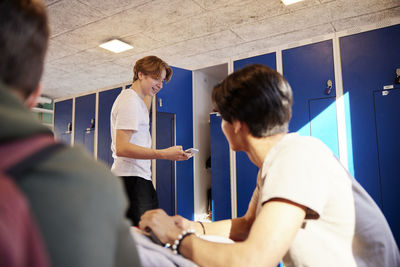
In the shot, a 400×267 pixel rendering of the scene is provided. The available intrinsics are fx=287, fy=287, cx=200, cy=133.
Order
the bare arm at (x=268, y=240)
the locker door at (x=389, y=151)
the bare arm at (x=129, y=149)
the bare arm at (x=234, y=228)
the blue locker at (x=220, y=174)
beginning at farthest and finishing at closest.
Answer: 1. the blue locker at (x=220, y=174)
2. the locker door at (x=389, y=151)
3. the bare arm at (x=129, y=149)
4. the bare arm at (x=234, y=228)
5. the bare arm at (x=268, y=240)

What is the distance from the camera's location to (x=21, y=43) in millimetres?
391

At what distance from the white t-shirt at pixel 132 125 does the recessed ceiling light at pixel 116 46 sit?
3.89 meters

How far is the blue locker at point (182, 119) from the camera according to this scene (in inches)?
146

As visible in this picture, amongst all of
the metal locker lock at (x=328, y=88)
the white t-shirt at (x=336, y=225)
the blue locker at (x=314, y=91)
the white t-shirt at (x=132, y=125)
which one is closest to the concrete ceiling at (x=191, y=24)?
the blue locker at (x=314, y=91)

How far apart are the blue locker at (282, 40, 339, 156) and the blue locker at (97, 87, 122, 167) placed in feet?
8.45

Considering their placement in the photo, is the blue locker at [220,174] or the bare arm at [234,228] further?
the blue locker at [220,174]

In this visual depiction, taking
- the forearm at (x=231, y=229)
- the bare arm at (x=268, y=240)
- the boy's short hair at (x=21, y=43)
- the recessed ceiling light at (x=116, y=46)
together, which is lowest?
the forearm at (x=231, y=229)

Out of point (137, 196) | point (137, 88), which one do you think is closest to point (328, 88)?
point (137, 88)

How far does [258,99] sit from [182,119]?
2.95 metres

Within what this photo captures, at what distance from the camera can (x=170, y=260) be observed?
82 cm

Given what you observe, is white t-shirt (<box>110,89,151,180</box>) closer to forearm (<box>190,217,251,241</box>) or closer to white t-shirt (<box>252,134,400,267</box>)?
forearm (<box>190,217,251,241</box>)

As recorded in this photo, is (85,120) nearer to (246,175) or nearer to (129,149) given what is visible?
(246,175)

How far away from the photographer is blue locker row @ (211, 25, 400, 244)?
2676 millimetres

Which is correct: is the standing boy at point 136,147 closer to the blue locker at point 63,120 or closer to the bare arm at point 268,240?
the bare arm at point 268,240
